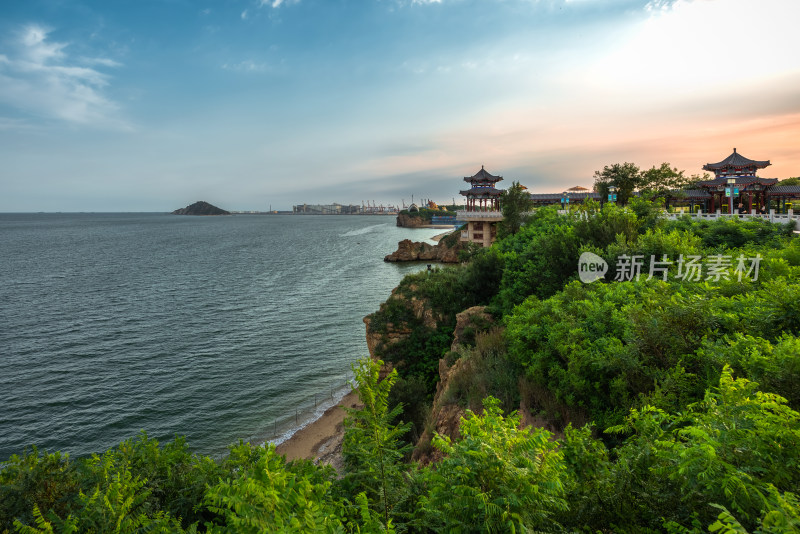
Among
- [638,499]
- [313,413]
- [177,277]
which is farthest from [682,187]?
[177,277]

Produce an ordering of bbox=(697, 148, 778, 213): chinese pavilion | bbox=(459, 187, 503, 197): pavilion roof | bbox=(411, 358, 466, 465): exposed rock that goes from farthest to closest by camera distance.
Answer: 1. bbox=(459, 187, 503, 197): pavilion roof
2. bbox=(697, 148, 778, 213): chinese pavilion
3. bbox=(411, 358, 466, 465): exposed rock

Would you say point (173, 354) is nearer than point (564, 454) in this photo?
No

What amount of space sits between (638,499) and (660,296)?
7.24 metres

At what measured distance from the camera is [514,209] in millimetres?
39031

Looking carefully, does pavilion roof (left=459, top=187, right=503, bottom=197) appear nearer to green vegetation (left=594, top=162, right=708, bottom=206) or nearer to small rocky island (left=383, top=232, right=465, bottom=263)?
green vegetation (left=594, top=162, right=708, bottom=206)

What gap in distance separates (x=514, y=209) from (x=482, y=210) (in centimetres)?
955

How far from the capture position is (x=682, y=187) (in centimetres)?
4244

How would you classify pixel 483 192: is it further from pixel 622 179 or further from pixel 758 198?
pixel 758 198

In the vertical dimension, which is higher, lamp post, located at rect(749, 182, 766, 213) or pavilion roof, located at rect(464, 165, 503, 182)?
pavilion roof, located at rect(464, 165, 503, 182)

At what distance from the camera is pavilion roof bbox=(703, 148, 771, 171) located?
115 feet

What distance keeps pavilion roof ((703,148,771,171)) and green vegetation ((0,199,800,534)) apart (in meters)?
27.9

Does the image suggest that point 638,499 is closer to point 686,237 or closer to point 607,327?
point 607,327

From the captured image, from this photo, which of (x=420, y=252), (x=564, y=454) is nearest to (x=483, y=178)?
(x=420, y=252)

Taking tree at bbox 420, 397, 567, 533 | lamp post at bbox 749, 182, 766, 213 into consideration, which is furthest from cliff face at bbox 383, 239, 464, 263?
tree at bbox 420, 397, 567, 533
